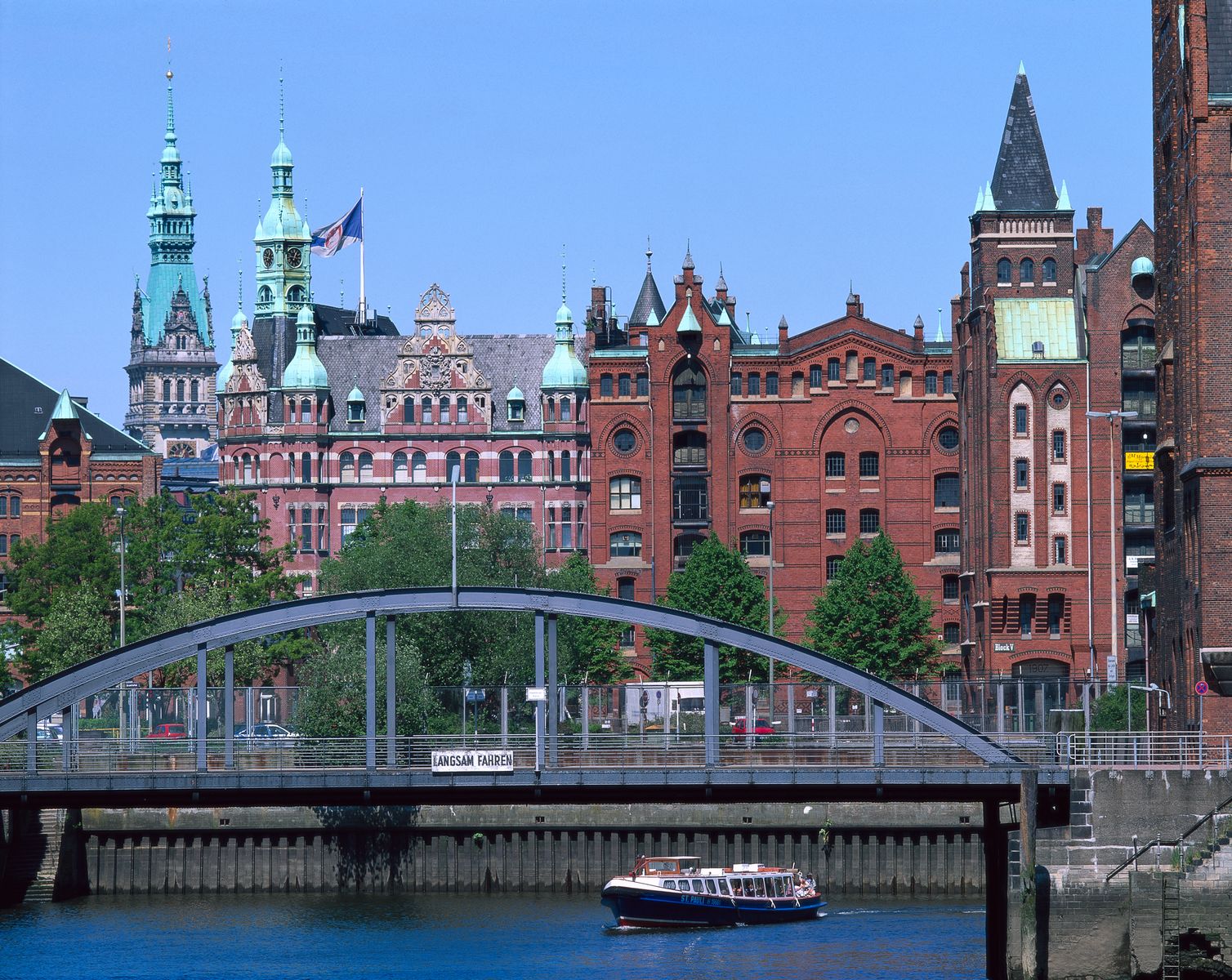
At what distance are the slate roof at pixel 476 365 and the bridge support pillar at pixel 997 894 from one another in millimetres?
83937

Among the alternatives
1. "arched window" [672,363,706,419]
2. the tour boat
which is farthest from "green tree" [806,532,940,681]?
the tour boat

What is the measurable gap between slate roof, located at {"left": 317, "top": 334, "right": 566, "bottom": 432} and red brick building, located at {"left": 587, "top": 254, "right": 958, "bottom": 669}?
1724 centimetres

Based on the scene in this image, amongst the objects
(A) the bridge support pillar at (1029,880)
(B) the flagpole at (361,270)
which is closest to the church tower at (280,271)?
(B) the flagpole at (361,270)

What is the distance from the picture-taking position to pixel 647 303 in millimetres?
148375

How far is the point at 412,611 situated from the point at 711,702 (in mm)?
7598

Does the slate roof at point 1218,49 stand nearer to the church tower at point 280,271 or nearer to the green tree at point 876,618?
the green tree at point 876,618

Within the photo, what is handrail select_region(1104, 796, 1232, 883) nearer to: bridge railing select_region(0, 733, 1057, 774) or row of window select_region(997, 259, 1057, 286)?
bridge railing select_region(0, 733, 1057, 774)

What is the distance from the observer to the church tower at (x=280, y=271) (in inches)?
6211

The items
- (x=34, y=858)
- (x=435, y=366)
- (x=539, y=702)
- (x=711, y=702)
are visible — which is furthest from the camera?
(x=435, y=366)

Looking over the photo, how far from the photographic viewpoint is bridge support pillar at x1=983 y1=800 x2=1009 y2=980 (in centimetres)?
6400

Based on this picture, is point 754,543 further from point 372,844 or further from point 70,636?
point 372,844

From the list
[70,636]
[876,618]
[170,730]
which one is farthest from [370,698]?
[876,618]

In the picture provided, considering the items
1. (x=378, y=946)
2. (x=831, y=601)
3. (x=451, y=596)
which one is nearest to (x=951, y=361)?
(x=831, y=601)

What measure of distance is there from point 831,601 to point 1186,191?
49587 millimetres
